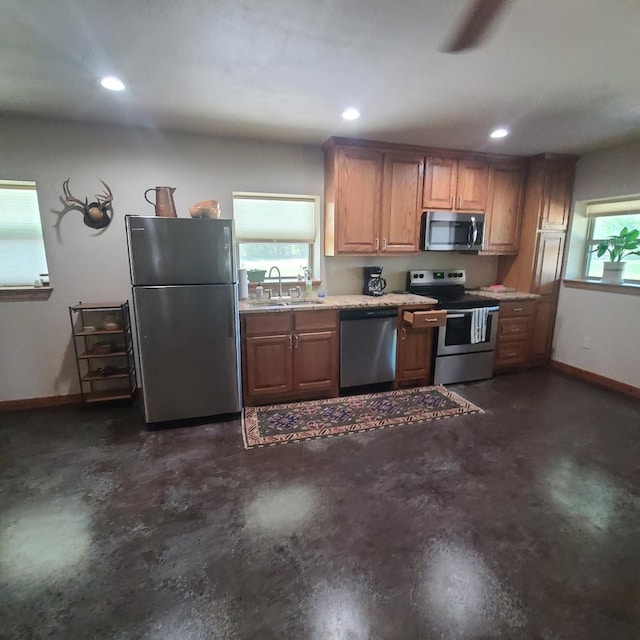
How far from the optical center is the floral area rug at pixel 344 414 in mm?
2854

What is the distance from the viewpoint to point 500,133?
3188 mm

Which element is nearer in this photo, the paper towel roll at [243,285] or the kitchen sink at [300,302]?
the kitchen sink at [300,302]

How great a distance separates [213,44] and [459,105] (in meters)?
1.74

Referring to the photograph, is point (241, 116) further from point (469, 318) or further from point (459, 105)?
point (469, 318)

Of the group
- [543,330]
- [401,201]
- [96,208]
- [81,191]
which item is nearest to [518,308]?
[543,330]

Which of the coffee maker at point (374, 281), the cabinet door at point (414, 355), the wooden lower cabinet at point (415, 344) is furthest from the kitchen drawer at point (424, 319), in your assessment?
the coffee maker at point (374, 281)

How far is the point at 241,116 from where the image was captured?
282 cm

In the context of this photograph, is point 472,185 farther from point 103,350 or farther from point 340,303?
point 103,350

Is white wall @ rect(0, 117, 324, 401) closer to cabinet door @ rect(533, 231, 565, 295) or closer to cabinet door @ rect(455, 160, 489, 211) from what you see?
cabinet door @ rect(455, 160, 489, 211)

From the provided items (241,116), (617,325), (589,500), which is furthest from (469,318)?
(241,116)

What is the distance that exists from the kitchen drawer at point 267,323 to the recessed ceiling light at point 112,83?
180 cm

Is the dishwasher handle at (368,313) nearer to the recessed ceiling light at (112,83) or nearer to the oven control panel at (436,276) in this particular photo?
the oven control panel at (436,276)

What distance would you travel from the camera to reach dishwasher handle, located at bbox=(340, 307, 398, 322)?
11.1ft

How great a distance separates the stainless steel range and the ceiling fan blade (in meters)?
2.32
